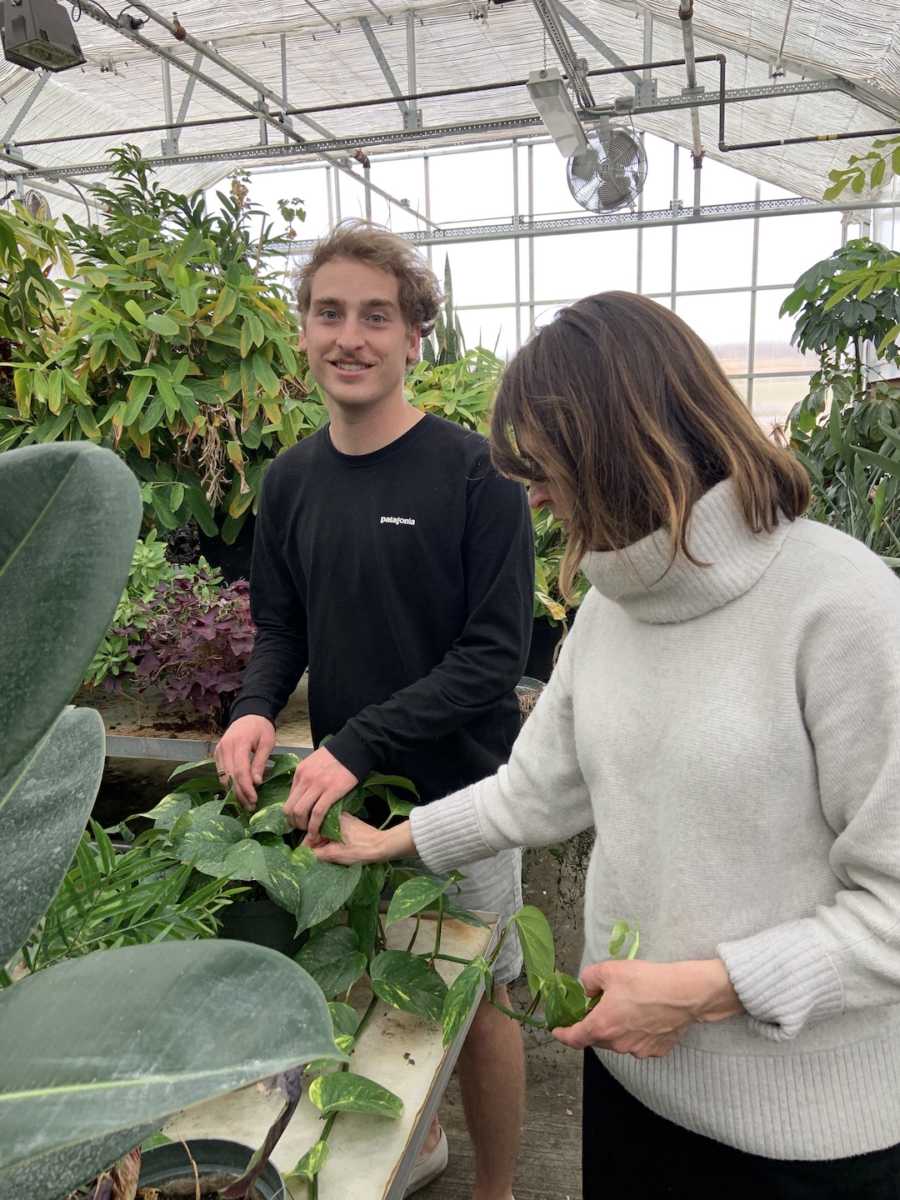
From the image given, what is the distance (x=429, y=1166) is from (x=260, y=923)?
1069mm

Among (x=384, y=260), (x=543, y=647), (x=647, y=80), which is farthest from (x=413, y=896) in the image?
(x=647, y=80)

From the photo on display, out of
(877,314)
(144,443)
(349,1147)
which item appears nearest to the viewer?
(349,1147)

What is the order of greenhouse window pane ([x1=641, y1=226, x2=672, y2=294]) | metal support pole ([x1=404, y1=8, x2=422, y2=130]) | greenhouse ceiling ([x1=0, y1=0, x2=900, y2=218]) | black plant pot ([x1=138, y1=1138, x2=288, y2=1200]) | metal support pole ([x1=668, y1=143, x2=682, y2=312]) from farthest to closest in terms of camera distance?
1. greenhouse window pane ([x1=641, y1=226, x2=672, y2=294])
2. metal support pole ([x1=668, y1=143, x2=682, y2=312])
3. metal support pole ([x1=404, y1=8, x2=422, y2=130])
4. greenhouse ceiling ([x1=0, y1=0, x2=900, y2=218])
5. black plant pot ([x1=138, y1=1138, x2=288, y2=1200])

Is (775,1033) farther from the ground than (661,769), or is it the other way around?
(661,769)

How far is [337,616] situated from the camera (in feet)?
4.78

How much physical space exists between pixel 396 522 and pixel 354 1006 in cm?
70

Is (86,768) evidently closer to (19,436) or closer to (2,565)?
(2,565)

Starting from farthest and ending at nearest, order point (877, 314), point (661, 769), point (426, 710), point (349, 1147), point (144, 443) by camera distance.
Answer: point (877, 314) → point (144, 443) → point (426, 710) → point (661, 769) → point (349, 1147)

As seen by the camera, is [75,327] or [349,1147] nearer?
[349,1147]

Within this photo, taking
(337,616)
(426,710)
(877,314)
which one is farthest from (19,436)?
(877,314)

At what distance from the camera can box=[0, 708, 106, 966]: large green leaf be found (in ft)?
1.02

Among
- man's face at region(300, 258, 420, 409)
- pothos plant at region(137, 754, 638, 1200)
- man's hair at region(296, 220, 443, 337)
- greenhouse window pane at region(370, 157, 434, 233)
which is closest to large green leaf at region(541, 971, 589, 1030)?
pothos plant at region(137, 754, 638, 1200)

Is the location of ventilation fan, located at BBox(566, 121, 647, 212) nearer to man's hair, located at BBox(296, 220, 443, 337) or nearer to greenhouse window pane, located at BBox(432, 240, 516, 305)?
man's hair, located at BBox(296, 220, 443, 337)

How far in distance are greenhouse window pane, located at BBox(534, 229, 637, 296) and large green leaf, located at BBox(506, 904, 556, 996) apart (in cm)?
1199
